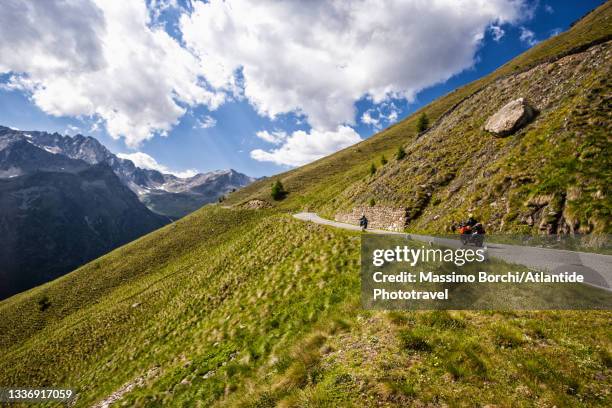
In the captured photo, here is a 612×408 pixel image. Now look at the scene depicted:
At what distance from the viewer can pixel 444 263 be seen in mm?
13102

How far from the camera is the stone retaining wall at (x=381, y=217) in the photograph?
30625mm

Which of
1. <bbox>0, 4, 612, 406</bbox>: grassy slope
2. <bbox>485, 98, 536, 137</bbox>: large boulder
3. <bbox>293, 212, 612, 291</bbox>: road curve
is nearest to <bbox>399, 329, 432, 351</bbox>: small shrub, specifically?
<bbox>0, 4, 612, 406</bbox>: grassy slope

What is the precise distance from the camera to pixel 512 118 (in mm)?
28688

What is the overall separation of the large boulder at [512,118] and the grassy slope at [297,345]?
2189cm

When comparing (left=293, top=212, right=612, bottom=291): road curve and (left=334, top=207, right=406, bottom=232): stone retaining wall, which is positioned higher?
(left=334, top=207, right=406, bottom=232): stone retaining wall

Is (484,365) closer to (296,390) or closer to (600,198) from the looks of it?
(296,390)

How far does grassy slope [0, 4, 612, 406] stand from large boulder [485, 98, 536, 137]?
71.8ft

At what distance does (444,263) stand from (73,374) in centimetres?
3278

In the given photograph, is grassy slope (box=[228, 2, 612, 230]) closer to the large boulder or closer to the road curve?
the large boulder

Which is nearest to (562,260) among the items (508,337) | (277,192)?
(508,337)

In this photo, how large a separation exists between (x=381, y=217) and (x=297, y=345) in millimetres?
26159

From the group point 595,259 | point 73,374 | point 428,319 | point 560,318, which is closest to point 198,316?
point 73,374

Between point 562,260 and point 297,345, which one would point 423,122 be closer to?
point 562,260

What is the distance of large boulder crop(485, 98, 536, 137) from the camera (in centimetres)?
2803
